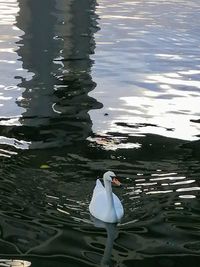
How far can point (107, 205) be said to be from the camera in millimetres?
8945

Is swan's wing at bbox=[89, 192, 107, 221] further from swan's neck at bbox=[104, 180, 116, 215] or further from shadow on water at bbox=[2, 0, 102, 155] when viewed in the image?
shadow on water at bbox=[2, 0, 102, 155]

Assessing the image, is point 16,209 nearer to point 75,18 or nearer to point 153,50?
point 153,50

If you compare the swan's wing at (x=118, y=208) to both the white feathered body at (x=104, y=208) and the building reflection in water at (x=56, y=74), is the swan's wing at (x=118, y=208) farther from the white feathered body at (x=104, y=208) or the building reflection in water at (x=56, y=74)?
the building reflection in water at (x=56, y=74)

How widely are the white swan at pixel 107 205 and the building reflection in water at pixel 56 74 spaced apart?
2946 mm

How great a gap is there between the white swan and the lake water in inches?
5.1

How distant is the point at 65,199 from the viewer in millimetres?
9492

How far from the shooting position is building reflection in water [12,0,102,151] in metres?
12.8

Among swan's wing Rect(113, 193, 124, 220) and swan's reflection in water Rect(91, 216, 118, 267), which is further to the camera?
swan's wing Rect(113, 193, 124, 220)

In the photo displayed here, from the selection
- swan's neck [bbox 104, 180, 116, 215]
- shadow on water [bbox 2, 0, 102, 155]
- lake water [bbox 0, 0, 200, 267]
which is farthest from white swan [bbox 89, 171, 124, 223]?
shadow on water [bbox 2, 0, 102, 155]

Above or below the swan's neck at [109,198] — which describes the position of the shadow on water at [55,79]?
below

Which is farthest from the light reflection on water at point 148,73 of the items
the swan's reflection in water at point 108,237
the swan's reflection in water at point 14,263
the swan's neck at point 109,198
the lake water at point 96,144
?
the swan's reflection in water at point 14,263

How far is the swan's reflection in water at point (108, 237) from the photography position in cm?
797

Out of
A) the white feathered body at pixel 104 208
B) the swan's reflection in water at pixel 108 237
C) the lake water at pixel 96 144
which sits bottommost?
the swan's reflection in water at pixel 108 237

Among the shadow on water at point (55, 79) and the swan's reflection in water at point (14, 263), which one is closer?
the swan's reflection in water at point (14, 263)
